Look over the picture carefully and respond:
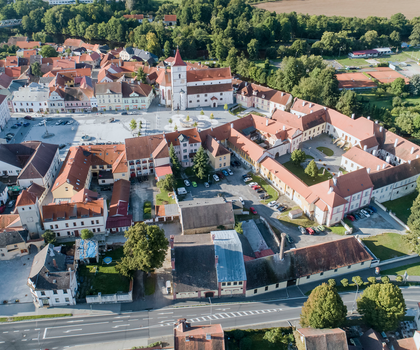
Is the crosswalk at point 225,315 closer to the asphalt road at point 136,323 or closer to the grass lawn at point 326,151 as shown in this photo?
the asphalt road at point 136,323

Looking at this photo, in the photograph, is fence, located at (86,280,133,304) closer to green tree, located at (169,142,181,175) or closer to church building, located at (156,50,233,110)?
green tree, located at (169,142,181,175)

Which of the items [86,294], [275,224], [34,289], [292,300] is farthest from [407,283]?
[34,289]

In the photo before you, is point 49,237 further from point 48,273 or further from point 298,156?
point 298,156

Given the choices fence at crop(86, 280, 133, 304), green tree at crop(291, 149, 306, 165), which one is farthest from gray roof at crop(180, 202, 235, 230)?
green tree at crop(291, 149, 306, 165)

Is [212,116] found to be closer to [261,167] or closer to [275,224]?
[261,167]

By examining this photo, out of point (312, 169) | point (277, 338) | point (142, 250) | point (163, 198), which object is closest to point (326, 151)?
point (312, 169)

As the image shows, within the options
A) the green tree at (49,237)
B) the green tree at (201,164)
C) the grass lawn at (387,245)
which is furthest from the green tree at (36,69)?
the grass lawn at (387,245)

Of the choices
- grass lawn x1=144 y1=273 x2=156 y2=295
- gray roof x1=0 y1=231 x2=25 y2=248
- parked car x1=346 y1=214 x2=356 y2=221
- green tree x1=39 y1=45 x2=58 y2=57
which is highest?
green tree x1=39 y1=45 x2=58 y2=57
